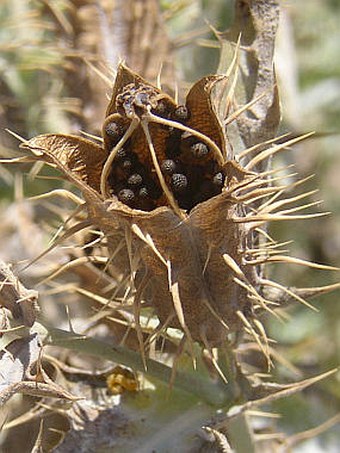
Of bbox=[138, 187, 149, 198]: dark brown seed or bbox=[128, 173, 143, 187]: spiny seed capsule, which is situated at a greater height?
bbox=[128, 173, 143, 187]: spiny seed capsule

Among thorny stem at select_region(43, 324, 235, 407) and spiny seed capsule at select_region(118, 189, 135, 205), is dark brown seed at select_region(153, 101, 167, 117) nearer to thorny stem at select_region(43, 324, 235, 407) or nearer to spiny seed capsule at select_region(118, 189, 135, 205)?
spiny seed capsule at select_region(118, 189, 135, 205)

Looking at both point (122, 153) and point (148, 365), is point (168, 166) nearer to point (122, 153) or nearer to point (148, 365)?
point (122, 153)

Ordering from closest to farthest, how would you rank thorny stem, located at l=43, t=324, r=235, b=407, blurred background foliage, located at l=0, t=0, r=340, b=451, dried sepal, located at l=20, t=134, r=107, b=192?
1. dried sepal, located at l=20, t=134, r=107, b=192
2. thorny stem, located at l=43, t=324, r=235, b=407
3. blurred background foliage, located at l=0, t=0, r=340, b=451

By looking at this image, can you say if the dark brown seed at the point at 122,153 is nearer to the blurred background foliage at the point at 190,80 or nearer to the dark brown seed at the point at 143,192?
the dark brown seed at the point at 143,192

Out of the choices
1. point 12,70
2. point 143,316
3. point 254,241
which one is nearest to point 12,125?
point 12,70

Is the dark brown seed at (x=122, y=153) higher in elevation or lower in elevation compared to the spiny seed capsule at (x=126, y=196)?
higher

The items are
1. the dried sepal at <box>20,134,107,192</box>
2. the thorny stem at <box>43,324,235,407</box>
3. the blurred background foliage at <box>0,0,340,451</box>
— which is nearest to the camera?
the dried sepal at <box>20,134,107,192</box>

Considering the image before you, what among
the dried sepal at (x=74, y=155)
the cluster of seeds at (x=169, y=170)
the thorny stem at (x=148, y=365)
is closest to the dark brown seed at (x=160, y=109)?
the cluster of seeds at (x=169, y=170)

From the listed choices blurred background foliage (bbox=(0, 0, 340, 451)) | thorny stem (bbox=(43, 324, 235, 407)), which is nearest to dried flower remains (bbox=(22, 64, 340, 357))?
thorny stem (bbox=(43, 324, 235, 407))
